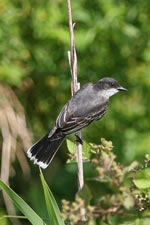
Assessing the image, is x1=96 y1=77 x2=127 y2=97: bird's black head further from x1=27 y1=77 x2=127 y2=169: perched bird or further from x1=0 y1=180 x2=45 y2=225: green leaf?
x1=0 y1=180 x2=45 y2=225: green leaf

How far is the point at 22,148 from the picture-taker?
6617 millimetres

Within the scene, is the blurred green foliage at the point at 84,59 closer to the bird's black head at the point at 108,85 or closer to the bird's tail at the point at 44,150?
the bird's black head at the point at 108,85

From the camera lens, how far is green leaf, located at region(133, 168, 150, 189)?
221 centimetres

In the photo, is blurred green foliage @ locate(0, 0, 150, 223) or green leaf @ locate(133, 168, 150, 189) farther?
blurred green foliage @ locate(0, 0, 150, 223)

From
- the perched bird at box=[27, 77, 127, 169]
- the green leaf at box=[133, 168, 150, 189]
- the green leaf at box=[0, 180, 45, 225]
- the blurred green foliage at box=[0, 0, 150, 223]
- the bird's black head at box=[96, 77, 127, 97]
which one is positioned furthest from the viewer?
the blurred green foliage at box=[0, 0, 150, 223]

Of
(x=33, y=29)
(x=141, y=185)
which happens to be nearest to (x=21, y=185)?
(x=33, y=29)

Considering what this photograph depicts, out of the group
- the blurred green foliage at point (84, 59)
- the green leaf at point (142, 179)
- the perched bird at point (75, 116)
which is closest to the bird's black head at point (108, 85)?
the perched bird at point (75, 116)

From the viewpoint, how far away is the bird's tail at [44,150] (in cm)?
416

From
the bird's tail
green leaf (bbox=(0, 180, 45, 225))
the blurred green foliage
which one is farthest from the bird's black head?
green leaf (bbox=(0, 180, 45, 225))

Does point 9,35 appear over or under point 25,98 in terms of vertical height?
over

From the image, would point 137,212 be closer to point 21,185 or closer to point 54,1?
point 54,1

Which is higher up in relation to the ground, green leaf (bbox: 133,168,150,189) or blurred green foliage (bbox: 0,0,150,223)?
green leaf (bbox: 133,168,150,189)

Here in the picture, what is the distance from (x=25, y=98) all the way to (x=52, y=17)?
43.7 inches

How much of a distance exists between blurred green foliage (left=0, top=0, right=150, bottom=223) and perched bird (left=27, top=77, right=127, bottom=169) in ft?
5.42
